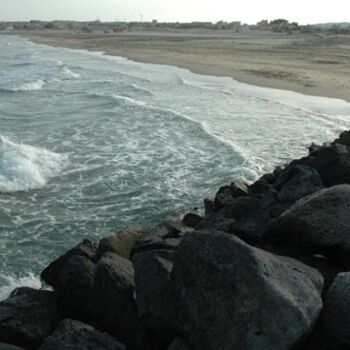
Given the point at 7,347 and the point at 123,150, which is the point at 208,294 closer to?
the point at 7,347

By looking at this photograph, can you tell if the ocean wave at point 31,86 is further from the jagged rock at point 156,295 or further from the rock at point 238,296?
the rock at point 238,296

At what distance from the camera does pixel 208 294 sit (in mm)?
4594

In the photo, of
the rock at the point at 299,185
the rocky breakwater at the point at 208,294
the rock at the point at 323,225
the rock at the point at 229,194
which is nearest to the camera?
the rocky breakwater at the point at 208,294

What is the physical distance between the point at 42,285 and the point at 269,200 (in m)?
3.55

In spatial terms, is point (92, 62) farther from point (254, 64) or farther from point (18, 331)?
point (18, 331)

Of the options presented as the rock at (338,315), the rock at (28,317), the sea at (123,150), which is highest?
the rock at (338,315)

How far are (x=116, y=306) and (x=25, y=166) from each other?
26.9 feet

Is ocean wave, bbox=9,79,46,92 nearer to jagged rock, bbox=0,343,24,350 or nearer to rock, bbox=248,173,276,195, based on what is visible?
rock, bbox=248,173,276,195

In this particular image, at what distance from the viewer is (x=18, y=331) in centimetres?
528

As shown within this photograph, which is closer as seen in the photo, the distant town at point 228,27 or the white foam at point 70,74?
the white foam at point 70,74

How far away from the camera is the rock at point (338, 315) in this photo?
4.63m

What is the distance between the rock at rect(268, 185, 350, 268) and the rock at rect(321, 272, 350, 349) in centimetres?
82

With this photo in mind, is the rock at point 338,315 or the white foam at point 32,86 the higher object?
the rock at point 338,315

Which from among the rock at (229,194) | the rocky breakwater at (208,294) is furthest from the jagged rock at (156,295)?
the rock at (229,194)
